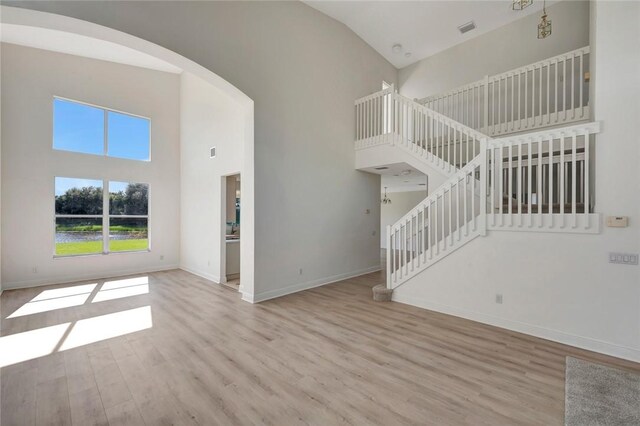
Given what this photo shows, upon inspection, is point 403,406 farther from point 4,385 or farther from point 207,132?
point 207,132

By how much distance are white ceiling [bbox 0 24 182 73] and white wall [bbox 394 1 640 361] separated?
21.7 feet

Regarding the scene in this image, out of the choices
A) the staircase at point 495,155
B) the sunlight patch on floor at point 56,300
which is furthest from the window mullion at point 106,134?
the staircase at point 495,155

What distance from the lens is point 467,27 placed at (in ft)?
20.9

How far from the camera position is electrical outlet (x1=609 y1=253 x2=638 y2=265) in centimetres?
272

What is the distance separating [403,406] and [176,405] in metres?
1.75

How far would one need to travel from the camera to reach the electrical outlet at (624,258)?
2722 mm

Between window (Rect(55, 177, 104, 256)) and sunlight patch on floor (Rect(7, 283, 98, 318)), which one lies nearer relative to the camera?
sunlight patch on floor (Rect(7, 283, 98, 318))

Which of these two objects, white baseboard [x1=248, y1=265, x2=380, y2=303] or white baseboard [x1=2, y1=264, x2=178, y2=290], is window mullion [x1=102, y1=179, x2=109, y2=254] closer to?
white baseboard [x1=2, y1=264, x2=178, y2=290]

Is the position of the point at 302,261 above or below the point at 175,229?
below

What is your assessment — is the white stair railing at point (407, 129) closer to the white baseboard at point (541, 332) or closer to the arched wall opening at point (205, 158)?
the white baseboard at point (541, 332)

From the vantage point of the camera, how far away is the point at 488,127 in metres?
5.86

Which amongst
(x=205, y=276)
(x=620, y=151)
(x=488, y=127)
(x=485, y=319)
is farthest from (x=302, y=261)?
(x=488, y=127)

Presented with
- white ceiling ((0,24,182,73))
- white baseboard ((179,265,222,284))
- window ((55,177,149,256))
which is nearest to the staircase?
white baseboard ((179,265,222,284))

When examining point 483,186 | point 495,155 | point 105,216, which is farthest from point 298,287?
point 105,216
